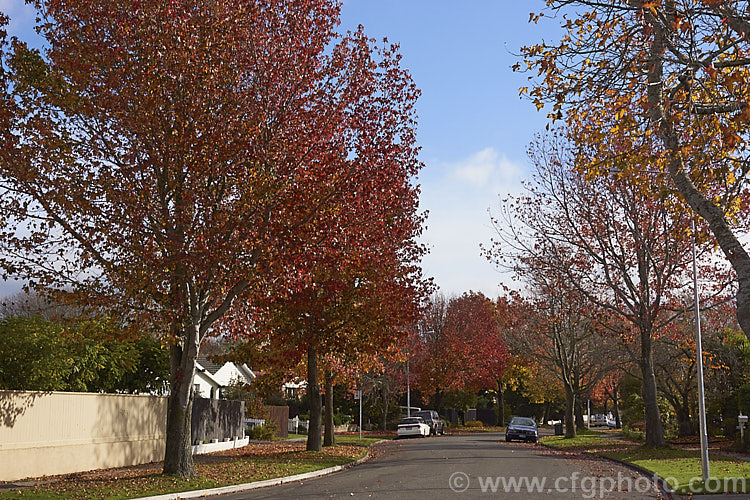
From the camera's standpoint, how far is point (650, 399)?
94.3 ft

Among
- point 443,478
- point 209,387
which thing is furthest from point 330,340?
point 209,387

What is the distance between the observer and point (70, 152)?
679 inches

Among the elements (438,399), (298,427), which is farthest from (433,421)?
(438,399)

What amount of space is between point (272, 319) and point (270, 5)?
11.7 metres

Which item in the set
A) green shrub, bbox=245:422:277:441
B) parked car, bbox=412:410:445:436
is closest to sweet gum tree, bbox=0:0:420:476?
green shrub, bbox=245:422:277:441

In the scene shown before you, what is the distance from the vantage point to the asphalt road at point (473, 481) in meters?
15.3

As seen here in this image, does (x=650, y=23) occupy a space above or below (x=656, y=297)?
above

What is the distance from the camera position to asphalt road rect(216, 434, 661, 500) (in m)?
15.3

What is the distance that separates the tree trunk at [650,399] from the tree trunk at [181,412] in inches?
705

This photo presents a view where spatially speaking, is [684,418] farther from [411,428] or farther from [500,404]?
[500,404]

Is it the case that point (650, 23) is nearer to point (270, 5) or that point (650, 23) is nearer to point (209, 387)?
point (270, 5)

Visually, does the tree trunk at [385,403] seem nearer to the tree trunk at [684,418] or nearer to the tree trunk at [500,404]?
the tree trunk at [500,404]

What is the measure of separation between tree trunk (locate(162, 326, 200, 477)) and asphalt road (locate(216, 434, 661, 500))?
257 cm

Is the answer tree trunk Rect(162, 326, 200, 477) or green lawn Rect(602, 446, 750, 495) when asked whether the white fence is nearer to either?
green lawn Rect(602, 446, 750, 495)
